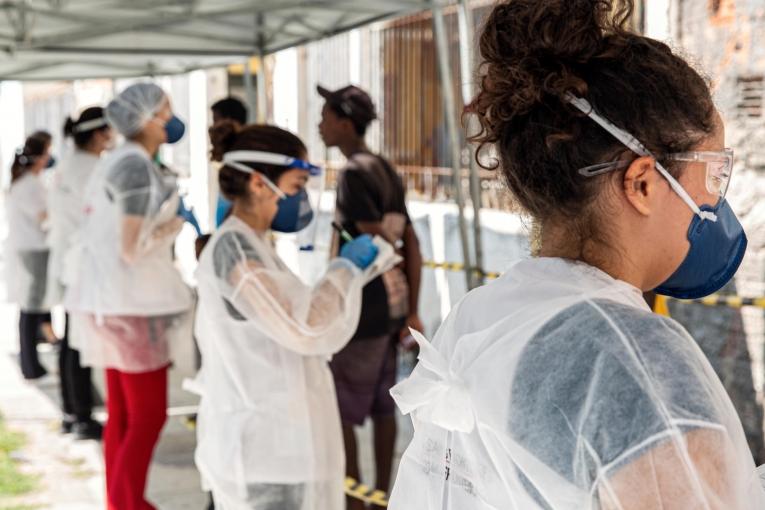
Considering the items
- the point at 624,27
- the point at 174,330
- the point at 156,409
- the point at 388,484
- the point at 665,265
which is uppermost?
the point at 624,27

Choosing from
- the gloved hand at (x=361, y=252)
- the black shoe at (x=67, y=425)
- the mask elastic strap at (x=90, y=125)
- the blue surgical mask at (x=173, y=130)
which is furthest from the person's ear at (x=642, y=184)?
the black shoe at (x=67, y=425)

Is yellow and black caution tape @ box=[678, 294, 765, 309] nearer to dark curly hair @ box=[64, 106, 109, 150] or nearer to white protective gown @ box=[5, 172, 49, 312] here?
dark curly hair @ box=[64, 106, 109, 150]

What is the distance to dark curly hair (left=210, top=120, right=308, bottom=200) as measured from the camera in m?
3.01

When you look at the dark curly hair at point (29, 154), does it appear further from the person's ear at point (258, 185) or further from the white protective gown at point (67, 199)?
the person's ear at point (258, 185)

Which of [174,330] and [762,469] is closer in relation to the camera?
[762,469]

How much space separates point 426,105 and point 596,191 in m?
6.08

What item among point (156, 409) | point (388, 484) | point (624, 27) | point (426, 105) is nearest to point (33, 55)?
point (426, 105)

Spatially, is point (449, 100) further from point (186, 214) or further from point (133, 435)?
point (133, 435)

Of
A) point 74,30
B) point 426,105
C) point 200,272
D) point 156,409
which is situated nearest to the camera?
point 200,272

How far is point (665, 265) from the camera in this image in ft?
4.25

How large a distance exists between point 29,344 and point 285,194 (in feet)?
15.3

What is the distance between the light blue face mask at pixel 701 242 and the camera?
3.97 feet

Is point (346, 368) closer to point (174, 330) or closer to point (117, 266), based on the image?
point (174, 330)

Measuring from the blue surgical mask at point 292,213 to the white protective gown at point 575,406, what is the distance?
1.77 metres
